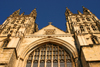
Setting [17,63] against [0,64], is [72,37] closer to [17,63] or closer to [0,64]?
[17,63]

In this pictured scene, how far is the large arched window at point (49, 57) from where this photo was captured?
10406 millimetres

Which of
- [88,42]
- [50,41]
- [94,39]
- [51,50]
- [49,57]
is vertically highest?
[94,39]

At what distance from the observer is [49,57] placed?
1105cm

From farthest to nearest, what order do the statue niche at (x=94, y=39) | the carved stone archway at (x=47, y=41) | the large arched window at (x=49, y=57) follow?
the statue niche at (x=94, y=39)
the carved stone archway at (x=47, y=41)
the large arched window at (x=49, y=57)

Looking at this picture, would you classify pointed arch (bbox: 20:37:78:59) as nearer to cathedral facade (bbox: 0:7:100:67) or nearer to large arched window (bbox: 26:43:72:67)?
cathedral facade (bbox: 0:7:100:67)

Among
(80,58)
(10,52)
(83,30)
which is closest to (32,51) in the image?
(10,52)

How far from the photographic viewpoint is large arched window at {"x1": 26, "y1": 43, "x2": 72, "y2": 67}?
10.4 meters

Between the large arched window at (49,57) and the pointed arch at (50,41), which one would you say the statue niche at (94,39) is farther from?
the large arched window at (49,57)

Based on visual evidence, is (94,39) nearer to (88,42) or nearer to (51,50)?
(88,42)

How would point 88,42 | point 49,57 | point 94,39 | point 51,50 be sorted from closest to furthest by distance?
point 49,57 → point 51,50 → point 88,42 → point 94,39

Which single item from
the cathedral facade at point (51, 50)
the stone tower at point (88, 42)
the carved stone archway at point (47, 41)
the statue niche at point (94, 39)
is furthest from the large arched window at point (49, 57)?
the statue niche at point (94, 39)

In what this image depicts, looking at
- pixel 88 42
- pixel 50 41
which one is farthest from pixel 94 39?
pixel 50 41

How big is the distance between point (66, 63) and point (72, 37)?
3.88 m

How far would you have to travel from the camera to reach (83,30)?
1552 cm
